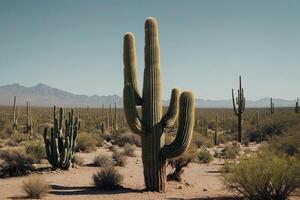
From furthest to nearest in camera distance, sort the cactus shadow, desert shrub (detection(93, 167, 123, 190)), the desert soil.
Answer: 1. desert shrub (detection(93, 167, 123, 190))
2. the cactus shadow
3. the desert soil

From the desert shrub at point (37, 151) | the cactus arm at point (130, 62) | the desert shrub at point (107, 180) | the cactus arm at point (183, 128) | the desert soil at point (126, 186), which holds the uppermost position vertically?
the cactus arm at point (130, 62)

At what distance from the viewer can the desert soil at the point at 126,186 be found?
449 inches

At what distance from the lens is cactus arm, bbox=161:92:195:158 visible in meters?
11.4

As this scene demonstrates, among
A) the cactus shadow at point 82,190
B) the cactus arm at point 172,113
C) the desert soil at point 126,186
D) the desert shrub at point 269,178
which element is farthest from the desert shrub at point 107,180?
the desert shrub at point 269,178

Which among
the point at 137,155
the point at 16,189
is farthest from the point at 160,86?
the point at 137,155

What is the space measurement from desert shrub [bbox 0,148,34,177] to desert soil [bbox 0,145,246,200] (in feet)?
2.32

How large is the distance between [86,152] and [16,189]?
10304mm

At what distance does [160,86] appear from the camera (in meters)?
12.1

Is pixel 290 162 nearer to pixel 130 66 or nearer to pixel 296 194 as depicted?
pixel 296 194

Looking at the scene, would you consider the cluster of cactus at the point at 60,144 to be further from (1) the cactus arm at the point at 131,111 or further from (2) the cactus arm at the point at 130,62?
(1) the cactus arm at the point at 131,111

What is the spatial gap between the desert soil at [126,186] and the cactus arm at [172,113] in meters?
2.01

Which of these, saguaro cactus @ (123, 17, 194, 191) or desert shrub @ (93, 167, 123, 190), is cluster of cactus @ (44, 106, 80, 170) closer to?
desert shrub @ (93, 167, 123, 190)

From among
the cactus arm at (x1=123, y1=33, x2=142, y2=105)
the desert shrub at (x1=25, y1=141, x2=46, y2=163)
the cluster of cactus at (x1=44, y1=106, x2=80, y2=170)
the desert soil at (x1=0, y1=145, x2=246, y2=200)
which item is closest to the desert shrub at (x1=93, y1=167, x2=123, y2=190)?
the desert soil at (x1=0, y1=145, x2=246, y2=200)

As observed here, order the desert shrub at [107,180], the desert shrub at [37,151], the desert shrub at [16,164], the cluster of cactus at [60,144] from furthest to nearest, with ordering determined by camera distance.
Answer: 1. the desert shrub at [37,151]
2. the cluster of cactus at [60,144]
3. the desert shrub at [16,164]
4. the desert shrub at [107,180]
